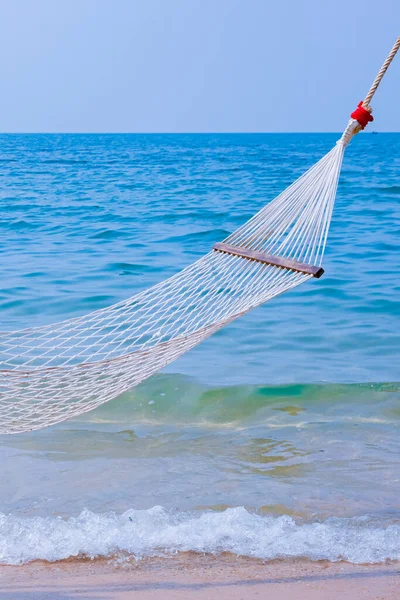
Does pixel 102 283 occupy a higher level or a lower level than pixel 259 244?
lower

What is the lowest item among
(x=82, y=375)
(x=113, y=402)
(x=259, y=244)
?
(x=113, y=402)

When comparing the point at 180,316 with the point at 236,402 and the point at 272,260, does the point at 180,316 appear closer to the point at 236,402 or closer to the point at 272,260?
the point at 272,260

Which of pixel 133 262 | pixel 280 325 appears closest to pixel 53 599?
pixel 280 325

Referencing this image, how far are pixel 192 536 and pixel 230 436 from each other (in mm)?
950

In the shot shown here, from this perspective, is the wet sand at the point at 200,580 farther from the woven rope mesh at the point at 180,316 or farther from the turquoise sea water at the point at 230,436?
the woven rope mesh at the point at 180,316

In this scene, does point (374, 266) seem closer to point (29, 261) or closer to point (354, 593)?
point (29, 261)

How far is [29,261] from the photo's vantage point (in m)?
6.43

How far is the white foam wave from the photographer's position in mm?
1972

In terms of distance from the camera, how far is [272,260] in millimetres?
2525

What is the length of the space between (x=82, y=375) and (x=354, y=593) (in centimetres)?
89

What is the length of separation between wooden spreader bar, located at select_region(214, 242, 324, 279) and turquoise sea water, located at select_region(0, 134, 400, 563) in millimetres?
709
